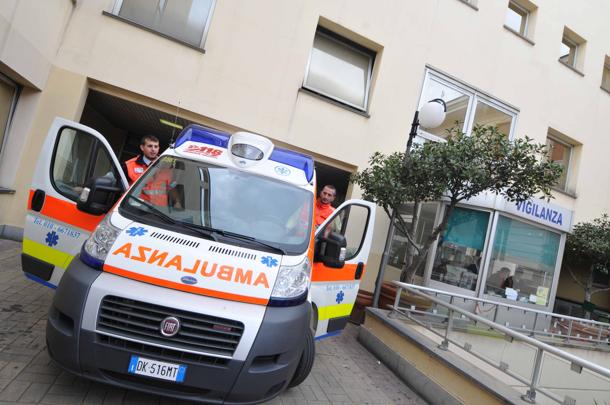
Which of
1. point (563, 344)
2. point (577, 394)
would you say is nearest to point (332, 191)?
point (577, 394)

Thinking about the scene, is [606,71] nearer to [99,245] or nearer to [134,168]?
[134,168]

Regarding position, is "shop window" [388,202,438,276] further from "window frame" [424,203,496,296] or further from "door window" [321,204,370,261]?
"door window" [321,204,370,261]

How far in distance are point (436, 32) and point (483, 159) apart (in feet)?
17.3

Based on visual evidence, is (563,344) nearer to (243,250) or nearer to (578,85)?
(243,250)

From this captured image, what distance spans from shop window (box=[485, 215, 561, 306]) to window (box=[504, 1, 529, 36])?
6195 millimetres

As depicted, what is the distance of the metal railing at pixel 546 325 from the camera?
20.9 ft

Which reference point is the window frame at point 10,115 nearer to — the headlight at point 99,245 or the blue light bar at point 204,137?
the blue light bar at point 204,137

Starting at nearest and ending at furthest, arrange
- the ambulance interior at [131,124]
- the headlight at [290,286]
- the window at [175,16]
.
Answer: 1. the headlight at [290,286]
2. the window at [175,16]
3. the ambulance interior at [131,124]

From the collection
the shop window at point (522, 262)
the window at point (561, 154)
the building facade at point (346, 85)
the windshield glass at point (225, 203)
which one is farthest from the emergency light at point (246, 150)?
the window at point (561, 154)

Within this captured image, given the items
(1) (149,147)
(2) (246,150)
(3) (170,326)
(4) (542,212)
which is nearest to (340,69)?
(1) (149,147)

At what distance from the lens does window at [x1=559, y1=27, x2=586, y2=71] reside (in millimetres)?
11591

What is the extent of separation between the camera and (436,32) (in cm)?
910

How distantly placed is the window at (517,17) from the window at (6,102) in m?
12.5

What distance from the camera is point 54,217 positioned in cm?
341
